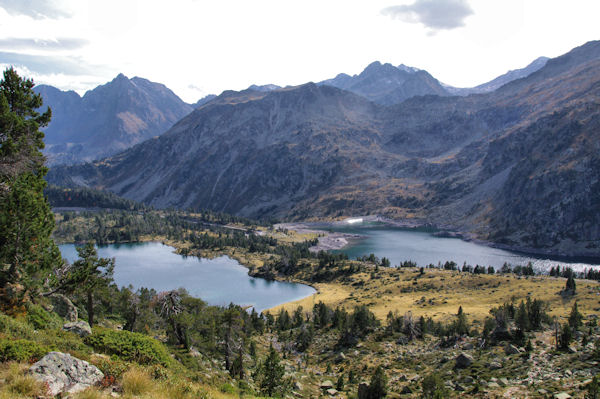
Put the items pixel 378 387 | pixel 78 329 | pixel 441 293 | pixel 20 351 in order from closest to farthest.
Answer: pixel 20 351 < pixel 78 329 < pixel 378 387 < pixel 441 293

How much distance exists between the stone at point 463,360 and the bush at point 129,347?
1638 inches

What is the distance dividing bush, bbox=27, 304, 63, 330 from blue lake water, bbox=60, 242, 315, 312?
4239 inches

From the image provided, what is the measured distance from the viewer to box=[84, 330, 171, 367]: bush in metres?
20.8

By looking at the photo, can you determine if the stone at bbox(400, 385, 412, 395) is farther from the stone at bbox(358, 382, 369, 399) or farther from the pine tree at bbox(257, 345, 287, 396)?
the pine tree at bbox(257, 345, 287, 396)

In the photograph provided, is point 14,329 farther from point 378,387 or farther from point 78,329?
point 378,387

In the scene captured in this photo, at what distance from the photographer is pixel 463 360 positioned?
49500 millimetres

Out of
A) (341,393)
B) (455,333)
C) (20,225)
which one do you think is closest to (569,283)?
(455,333)

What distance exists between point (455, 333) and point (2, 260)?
203 ft

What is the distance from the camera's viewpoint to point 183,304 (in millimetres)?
47875

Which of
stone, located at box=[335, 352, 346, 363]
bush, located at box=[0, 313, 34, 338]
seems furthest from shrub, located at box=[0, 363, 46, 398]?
stone, located at box=[335, 352, 346, 363]

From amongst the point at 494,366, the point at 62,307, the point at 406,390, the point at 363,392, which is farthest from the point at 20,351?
the point at 494,366

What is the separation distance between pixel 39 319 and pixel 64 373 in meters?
11.8

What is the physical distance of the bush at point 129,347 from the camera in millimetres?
20766

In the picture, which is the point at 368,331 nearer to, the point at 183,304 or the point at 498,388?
the point at 498,388
